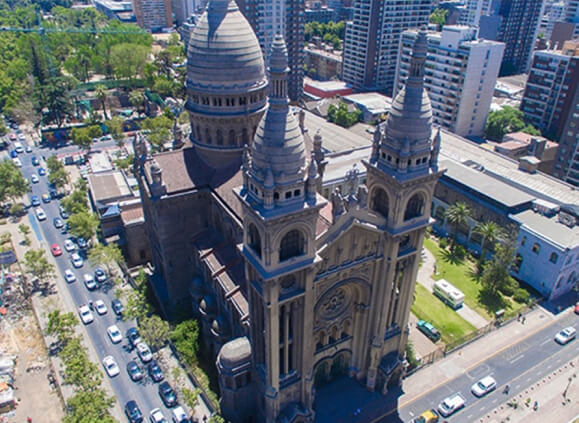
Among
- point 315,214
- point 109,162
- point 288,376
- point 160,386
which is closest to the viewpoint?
point 315,214

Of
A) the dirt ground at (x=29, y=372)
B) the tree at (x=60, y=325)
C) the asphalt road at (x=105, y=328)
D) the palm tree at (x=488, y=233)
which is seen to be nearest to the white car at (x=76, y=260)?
the asphalt road at (x=105, y=328)

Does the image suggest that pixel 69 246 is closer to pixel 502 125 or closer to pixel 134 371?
pixel 134 371

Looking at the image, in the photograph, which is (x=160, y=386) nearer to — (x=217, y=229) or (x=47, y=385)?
(x=47, y=385)

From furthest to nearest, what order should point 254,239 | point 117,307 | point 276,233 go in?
point 117,307 → point 254,239 → point 276,233

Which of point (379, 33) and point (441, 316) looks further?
point (379, 33)

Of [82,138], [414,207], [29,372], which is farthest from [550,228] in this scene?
[82,138]

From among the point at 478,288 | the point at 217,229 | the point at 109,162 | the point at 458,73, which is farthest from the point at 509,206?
the point at 109,162

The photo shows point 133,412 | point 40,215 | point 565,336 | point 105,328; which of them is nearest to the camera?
point 133,412
